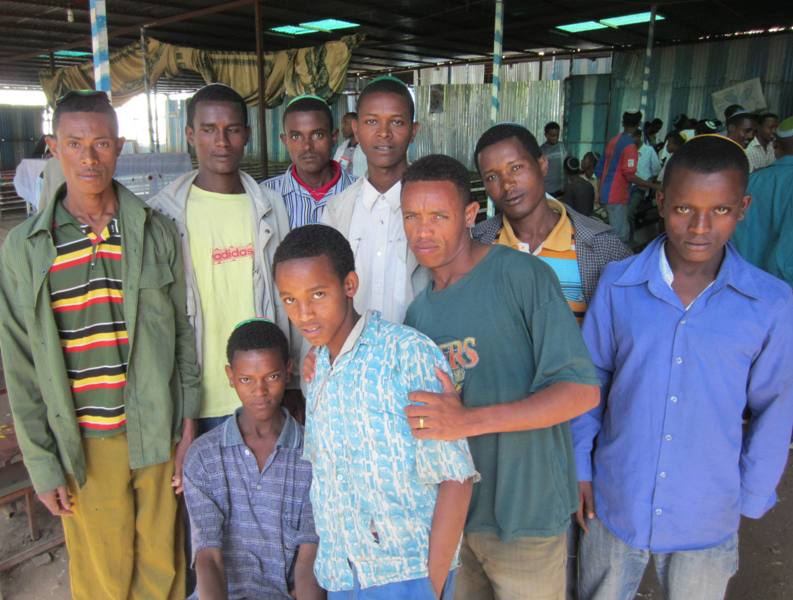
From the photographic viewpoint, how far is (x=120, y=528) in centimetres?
207

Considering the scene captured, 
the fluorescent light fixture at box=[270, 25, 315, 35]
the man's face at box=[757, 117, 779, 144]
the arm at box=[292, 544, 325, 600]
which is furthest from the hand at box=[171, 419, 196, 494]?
the fluorescent light fixture at box=[270, 25, 315, 35]

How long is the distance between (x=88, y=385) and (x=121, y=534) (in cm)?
58

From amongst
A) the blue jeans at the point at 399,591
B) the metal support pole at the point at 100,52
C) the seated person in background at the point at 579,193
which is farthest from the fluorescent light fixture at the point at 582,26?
the blue jeans at the point at 399,591

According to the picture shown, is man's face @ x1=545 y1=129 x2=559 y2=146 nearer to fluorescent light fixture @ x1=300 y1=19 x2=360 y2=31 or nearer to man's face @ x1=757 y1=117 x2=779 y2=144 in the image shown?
man's face @ x1=757 y1=117 x2=779 y2=144

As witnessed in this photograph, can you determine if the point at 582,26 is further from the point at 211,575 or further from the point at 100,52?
the point at 211,575

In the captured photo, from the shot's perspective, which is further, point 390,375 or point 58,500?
point 58,500

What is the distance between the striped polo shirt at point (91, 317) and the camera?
1.87 m

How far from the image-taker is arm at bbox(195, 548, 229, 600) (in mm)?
1835

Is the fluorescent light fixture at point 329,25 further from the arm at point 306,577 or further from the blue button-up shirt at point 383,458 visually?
the blue button-up shirt at point 383,458

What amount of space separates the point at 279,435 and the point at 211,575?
19.1 inches

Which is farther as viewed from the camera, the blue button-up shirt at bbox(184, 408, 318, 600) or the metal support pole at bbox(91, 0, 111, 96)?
the metal support pole at bbox(91, 0, 111, 96)

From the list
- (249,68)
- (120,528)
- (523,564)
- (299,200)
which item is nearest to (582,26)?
(249,68)

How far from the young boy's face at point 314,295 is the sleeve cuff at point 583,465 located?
0.89 m

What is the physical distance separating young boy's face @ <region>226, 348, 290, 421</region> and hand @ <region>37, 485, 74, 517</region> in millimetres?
662
